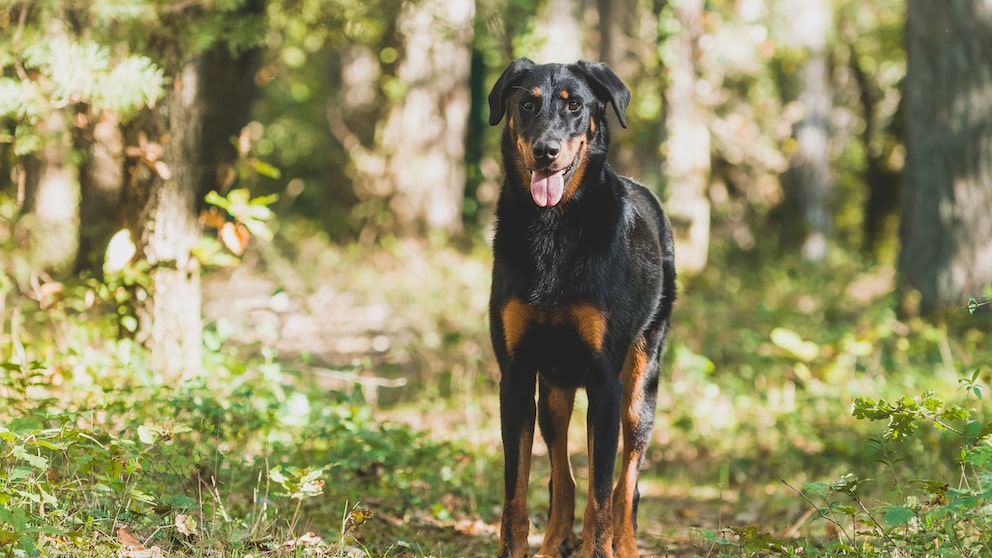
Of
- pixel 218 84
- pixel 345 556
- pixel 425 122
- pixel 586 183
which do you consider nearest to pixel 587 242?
pixel 586 183

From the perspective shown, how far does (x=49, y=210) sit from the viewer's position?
11156mm

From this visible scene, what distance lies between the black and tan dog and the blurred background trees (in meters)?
2.24

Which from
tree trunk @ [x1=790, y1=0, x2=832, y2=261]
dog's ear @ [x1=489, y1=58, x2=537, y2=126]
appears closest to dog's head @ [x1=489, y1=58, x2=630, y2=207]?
dog's ear @ [x1=489, y1=58, x2=537, y2=126]

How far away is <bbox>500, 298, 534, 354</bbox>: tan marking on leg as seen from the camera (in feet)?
14.1

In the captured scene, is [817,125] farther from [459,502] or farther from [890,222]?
[459,502]

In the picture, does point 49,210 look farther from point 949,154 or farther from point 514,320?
point 949,154

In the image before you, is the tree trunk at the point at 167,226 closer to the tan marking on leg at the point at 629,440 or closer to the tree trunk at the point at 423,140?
the tan marking on leg at the point at 629,440

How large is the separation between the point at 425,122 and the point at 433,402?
963cm

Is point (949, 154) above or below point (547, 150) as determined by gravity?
above

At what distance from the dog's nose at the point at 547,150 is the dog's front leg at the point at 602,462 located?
944 millimetres

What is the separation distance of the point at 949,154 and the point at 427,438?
5.51m

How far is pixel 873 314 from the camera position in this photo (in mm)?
9320

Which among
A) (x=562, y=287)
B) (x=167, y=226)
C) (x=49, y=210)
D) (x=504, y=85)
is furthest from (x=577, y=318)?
(x=49, y=210)

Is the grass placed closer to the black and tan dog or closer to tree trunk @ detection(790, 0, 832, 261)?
the black and tan dog
